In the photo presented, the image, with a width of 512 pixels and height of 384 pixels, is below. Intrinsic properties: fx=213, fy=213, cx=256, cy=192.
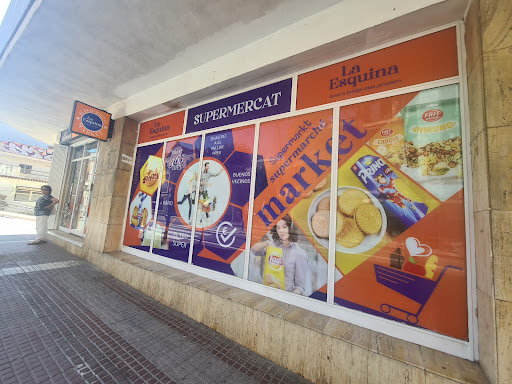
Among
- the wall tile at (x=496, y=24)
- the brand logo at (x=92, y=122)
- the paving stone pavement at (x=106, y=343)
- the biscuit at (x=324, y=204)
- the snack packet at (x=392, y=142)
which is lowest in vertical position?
the paving stone pavement at (x=106, y=343)

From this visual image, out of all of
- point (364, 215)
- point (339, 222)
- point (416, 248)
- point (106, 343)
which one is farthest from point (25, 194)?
point (416, 248)

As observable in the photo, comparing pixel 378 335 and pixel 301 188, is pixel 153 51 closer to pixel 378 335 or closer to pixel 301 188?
pixel 301 188

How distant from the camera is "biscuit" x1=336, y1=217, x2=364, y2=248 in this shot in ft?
8.48

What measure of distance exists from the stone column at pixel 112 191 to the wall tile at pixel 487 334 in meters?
6.60

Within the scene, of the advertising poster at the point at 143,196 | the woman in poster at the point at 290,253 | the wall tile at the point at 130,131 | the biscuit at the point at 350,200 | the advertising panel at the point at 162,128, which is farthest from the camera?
the wall tile at the point at 130,131

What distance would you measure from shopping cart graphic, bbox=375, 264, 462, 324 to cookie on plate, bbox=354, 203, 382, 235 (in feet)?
1.38

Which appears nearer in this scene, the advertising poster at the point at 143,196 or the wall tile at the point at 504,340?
the wall tile at the point at 504,340

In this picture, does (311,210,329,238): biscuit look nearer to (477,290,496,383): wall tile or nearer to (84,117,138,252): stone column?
(477,290,496,383): wall tile

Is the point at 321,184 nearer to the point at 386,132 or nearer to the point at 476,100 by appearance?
the point at 386,132

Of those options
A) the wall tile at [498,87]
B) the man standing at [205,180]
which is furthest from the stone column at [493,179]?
the man standing at [205,180]

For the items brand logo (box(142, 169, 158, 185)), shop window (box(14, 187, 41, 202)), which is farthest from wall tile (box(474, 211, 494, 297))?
shop window (box(14, 187, 41, 202))

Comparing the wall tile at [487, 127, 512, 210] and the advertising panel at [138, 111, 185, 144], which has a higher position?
the advertising panel at [138, 111, 185, 144]

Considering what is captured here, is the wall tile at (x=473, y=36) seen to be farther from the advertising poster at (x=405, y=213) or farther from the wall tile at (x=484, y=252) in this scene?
the wall tile at (x=484, y=252)

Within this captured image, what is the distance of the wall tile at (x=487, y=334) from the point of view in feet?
5.38
